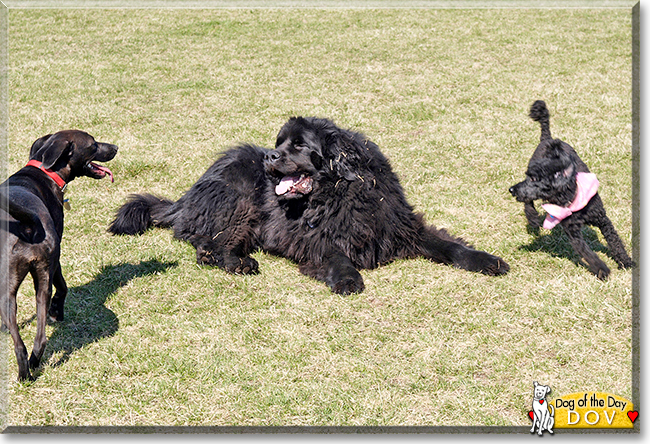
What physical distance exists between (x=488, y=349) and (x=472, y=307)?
1.87 ft

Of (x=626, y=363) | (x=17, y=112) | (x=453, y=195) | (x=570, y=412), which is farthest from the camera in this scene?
(x=17, y=112)

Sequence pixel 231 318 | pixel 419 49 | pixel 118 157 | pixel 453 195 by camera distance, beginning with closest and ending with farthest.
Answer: pixel 231 318 → pixel 453 195 → pixel 118 157 → pixel 419 49

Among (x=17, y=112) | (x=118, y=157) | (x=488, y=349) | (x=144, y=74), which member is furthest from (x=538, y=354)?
(x=144, y=74)

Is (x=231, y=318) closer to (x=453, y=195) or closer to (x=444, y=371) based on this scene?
(x=444, y=371)

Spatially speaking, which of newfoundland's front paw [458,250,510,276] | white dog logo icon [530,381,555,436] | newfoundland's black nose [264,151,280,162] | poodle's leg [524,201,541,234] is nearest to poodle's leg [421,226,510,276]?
newfoundland's front paw [458,250,510,276]

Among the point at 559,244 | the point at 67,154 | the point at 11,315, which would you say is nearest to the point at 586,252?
the point at 559,244

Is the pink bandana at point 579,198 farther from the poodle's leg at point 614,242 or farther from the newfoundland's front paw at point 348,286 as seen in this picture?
the newfoundland's front paw at point 348,286

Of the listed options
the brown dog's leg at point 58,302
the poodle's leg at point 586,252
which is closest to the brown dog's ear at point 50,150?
the brown dog's leg at point 58,302

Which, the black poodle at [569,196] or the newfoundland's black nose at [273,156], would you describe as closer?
the black poodle at [569,196]

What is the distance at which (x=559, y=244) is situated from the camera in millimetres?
5742

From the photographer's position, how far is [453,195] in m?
7.10

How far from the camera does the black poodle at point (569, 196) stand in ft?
15.9

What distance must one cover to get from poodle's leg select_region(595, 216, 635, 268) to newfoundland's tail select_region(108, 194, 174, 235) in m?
4.09

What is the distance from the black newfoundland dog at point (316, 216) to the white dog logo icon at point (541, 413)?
1.83 metres
